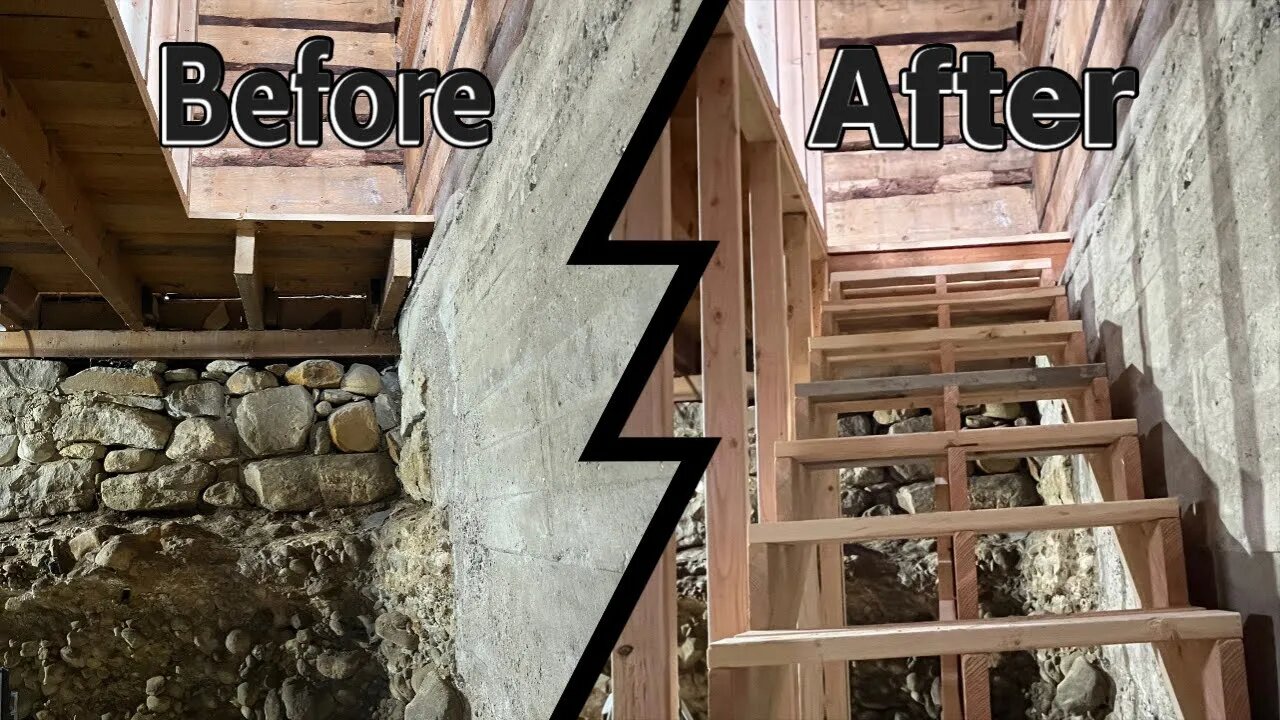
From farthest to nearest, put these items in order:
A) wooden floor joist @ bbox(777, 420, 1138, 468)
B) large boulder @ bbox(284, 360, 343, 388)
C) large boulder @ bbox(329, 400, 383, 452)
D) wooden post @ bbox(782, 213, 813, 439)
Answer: large boulder @ bbox(284, 360, 343, 388)
large boulder @ bbox(329, 400, 383, 452)
wooden post @ bbox(782, 213, 813, 439)
wooden floor joist @ bbox(777, 420, 1138, 468)

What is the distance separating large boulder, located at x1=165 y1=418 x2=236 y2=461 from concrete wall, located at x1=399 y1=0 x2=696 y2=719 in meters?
1.90

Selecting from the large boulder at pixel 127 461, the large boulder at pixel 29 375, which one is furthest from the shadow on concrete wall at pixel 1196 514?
the large boulder at pixel 29 375

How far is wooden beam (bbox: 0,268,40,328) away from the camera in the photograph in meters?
4.59

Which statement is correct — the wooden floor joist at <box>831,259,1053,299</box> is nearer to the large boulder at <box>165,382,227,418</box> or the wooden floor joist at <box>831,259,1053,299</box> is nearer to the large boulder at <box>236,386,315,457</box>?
the large boulder at <box>236,386,315,457</box>

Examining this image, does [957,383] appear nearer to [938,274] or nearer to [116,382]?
[938,274]

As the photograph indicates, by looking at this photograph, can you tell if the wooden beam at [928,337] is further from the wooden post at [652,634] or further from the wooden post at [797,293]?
the wooden post at [652,634]

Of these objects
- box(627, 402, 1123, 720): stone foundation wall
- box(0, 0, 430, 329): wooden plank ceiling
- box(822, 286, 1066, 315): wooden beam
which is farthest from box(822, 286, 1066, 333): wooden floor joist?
box(0, 0, 430, 329): wooden plank ceiling

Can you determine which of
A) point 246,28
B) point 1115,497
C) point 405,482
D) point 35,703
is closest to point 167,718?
point 35,703

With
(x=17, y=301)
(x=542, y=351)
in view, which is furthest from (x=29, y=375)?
(x=542, y=351)

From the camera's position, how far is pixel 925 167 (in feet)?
19.0

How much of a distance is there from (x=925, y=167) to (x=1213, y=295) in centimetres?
385

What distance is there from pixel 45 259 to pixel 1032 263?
409 cm

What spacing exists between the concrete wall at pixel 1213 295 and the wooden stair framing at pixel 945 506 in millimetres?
96

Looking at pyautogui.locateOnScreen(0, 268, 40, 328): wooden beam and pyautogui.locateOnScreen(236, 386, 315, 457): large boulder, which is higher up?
pyautogui.locateOnScreen(0, 268, 40, 328): wooden beam
